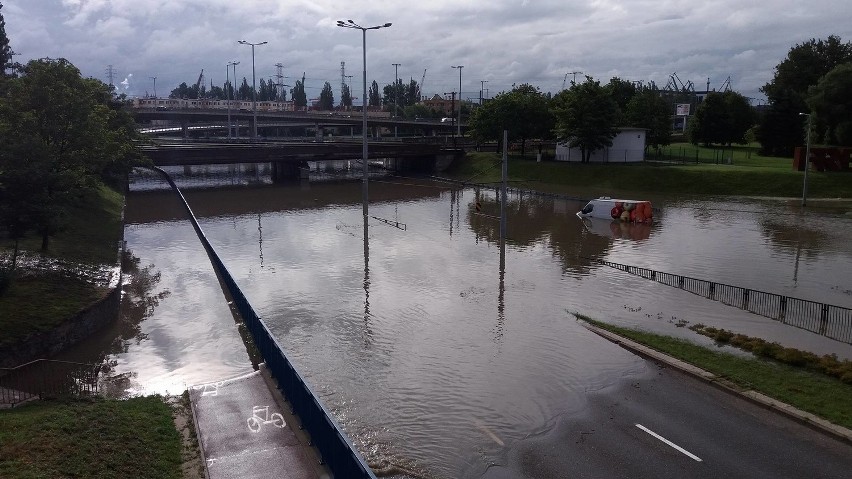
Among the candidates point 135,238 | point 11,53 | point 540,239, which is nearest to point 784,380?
point 540,239

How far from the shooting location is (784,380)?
18703 millimetres

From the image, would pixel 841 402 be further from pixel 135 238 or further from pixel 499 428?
pixel 135 238

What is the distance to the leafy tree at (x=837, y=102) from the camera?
71.1 metres

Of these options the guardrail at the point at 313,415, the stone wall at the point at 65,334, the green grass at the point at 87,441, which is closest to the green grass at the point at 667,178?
the stone wall at the point at 65,334

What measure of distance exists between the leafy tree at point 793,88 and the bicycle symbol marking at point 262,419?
3210 inches

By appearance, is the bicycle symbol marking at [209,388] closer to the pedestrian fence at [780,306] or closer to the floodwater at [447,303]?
the floodwater at [447,303]

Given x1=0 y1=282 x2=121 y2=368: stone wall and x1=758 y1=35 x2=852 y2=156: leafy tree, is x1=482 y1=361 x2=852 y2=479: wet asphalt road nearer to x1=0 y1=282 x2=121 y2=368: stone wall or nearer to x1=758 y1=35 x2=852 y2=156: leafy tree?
x1=0 y1=282 x2=121 y2=368: stone wall

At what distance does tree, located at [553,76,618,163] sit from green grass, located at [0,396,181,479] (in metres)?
70.2

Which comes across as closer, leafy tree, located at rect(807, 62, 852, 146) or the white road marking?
the white road marking

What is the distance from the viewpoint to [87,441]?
1358cm

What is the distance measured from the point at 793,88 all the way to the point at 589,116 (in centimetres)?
4064

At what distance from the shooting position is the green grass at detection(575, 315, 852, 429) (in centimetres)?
1686

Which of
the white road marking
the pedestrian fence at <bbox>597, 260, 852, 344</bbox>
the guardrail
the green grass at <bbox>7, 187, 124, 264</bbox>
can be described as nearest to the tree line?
the green grass at <bbox>7, 187, 124, 264</bbox>

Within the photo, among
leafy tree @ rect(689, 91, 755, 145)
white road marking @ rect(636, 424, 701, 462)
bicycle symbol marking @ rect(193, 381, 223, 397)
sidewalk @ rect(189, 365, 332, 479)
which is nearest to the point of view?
sidewalk @ rect(189, 365, 332, 479)
